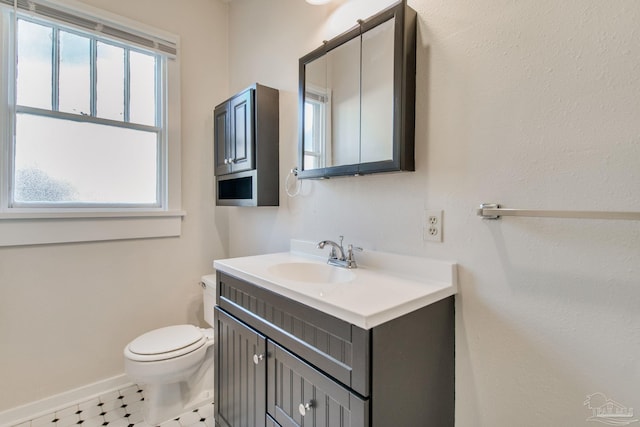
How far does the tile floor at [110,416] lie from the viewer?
1.63m

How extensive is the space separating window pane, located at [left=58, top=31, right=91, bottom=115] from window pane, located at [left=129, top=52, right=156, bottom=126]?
229 millimetres

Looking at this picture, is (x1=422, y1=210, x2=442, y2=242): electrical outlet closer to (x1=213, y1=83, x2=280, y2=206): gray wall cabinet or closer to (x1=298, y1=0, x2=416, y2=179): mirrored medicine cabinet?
(x1=298, y1=0, x2=416, y2=179): mirrored medicine cabinet

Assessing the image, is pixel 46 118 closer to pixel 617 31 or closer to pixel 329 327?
pixel 329 327

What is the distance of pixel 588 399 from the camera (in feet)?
2.73

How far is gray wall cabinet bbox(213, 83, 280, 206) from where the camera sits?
1.79m

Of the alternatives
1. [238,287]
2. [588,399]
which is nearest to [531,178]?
[588,399]

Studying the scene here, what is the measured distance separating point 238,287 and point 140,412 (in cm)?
108

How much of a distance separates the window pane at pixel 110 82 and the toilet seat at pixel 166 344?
1363mm

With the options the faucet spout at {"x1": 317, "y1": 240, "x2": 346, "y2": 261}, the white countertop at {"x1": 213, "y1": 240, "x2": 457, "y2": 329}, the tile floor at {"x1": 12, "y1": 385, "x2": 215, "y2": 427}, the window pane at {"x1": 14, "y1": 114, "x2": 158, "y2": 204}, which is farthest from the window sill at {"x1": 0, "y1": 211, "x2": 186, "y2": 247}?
the faucet spout at {"x1": 317, "y1": 240, "x2": 346, "y2": 261}

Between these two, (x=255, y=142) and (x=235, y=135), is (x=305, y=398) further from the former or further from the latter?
(x=235, y=135)

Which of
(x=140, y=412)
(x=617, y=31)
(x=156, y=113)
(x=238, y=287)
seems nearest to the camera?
(x=617, y=31)

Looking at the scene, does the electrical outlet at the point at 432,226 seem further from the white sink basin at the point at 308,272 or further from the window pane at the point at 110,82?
the window pane at the point at 110,82

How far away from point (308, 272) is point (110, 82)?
68.5 inches

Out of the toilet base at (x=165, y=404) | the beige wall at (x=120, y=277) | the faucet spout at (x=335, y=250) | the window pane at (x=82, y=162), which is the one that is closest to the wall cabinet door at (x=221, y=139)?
the beige wall at (x=120, y=277)
